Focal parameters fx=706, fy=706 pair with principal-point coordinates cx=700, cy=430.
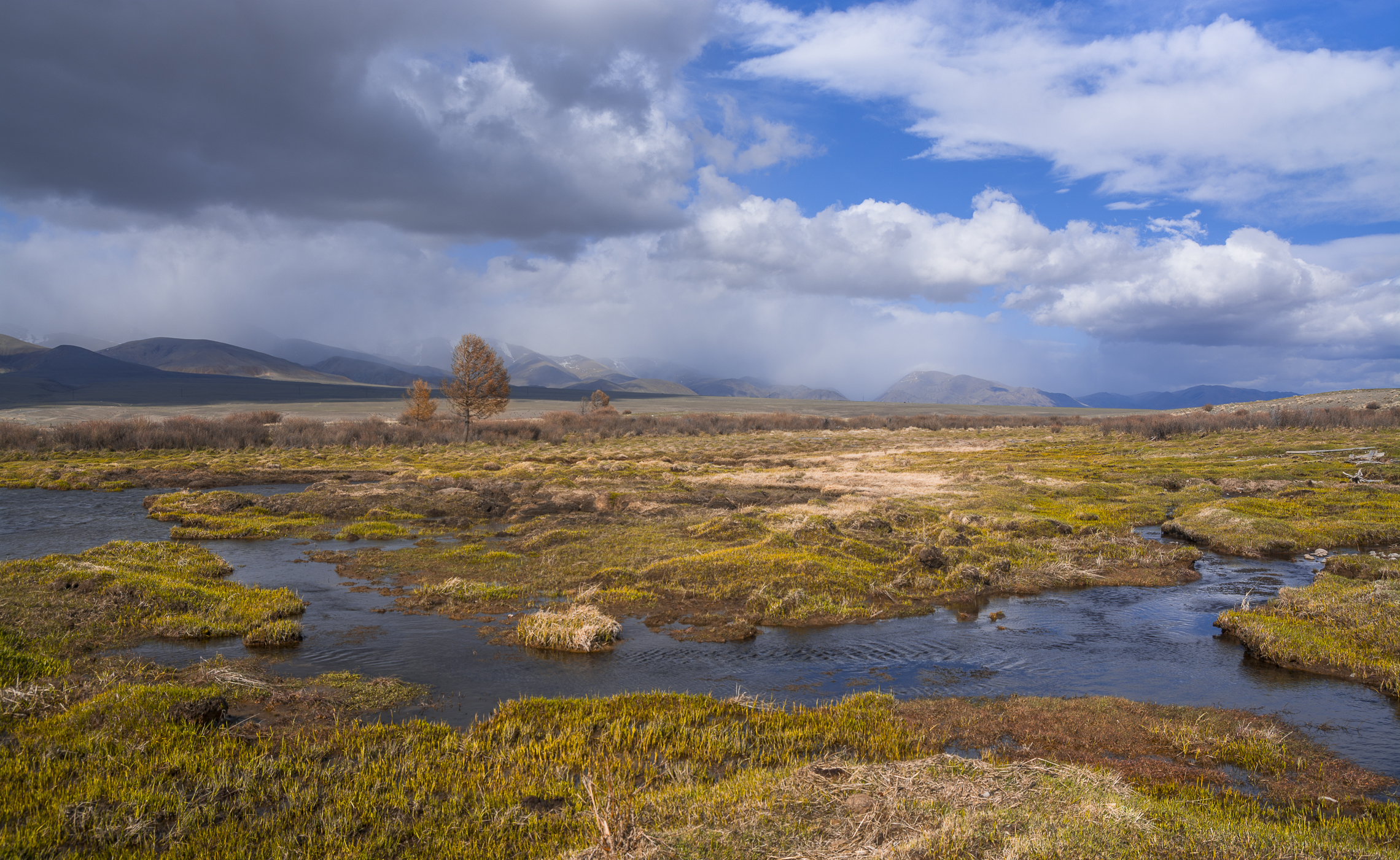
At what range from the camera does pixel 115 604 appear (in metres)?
18.4

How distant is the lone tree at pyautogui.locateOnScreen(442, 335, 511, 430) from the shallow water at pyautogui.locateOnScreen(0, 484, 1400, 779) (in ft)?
211

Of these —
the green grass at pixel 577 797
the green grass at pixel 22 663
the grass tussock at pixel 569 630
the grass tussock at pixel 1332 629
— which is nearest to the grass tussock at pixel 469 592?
the grass tussock at pixel 569 630

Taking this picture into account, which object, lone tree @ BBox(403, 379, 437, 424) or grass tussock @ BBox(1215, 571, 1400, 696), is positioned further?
lone tree @ BBox(403, 379, 437, 424)

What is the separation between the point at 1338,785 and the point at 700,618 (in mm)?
13528

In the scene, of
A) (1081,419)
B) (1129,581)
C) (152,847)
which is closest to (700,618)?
(152,847)

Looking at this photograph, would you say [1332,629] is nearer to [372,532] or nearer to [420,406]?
[372,532]

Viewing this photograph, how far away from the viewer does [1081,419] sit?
143 metres

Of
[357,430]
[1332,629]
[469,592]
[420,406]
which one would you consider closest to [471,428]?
[420,406]

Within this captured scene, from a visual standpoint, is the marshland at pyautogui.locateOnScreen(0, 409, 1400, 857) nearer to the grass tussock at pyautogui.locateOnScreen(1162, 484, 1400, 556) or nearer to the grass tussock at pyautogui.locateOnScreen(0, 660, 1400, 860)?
the grass tussock at pyautogui.locateOnScreen(0, 660, 1400, 860)

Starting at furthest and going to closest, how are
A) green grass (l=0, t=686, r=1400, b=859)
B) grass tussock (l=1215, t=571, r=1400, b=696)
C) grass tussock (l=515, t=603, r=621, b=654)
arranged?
grass tussock (l=515, t=603, r=621, b=654), grass tussock (l=1215, t=571, r=1400, b=696), green grass (l=0, t=686, r=1400, b=859)

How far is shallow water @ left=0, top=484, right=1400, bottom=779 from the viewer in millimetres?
14648

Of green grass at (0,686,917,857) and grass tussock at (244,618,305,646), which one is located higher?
green grass at (0,686,917,857)

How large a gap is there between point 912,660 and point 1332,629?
10740 mm

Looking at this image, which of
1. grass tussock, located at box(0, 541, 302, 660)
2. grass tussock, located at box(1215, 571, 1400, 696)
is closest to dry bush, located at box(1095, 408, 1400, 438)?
grass tussock, located at box(1215, 571, 1400, 696)
